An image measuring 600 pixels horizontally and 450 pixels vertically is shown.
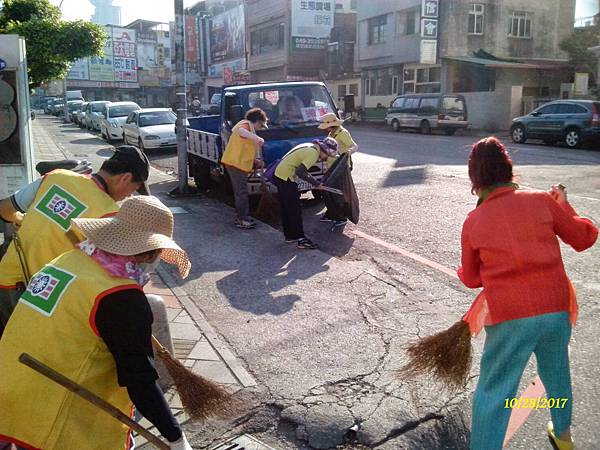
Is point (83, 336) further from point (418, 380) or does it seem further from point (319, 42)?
point (319, 42)

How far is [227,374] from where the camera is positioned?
12.7 feet

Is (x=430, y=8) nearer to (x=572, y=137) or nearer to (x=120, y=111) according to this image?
(x=572, y=137)

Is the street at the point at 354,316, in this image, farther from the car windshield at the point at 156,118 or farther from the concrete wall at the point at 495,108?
the concrete wall at the point at 495,108

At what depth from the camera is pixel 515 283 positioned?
263 centimetres

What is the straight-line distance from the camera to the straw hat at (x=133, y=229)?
2.04 metres

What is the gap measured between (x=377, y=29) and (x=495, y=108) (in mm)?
12410

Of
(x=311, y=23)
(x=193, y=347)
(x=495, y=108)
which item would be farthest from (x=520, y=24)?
(x=193, y=347)

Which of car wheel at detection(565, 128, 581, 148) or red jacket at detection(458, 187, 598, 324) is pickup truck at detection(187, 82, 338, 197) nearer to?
red jacket at detection(458, 187, 598, 324)

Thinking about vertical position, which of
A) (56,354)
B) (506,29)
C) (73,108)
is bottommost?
(56,354)

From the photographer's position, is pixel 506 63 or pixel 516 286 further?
pixel 506 63

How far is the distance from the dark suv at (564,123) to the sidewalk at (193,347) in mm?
15422

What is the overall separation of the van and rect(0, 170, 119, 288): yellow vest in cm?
2316

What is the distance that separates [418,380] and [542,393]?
2.45 ft

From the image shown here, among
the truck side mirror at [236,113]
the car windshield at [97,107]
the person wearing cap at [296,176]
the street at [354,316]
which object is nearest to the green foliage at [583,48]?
the street at [354,316]
